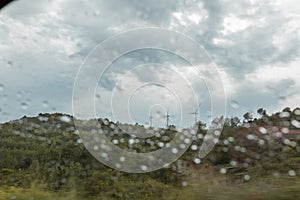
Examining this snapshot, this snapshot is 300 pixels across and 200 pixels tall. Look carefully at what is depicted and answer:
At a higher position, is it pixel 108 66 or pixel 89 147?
pixel 108 66

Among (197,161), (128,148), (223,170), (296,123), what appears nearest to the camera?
(223,170)

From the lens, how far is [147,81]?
18.6 feet

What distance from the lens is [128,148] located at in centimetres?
636

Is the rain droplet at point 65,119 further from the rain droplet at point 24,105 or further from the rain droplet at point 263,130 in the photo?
the rain droplet at point 263,130

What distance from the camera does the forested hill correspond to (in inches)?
205

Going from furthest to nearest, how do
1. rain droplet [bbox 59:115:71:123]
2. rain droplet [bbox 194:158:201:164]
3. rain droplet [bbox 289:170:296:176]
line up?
rain droplet [bbox 59:115:71:123] → rain droplet [bbox 194:158:201:164] → rain droplet [bbox 289:170:296:176]

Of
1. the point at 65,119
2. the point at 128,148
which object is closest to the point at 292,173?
the point at 128,148

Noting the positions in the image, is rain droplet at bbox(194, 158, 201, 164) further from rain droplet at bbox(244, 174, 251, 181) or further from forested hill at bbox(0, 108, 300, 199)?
rain droplet at bbox(244, 174, 251, 181)

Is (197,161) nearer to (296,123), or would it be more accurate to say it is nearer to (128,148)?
(128,148)

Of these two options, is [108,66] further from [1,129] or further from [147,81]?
[1,129]

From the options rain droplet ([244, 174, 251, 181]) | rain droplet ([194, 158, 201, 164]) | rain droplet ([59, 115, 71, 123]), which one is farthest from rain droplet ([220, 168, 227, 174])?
rain droplet ([59, 115, 71, 123])

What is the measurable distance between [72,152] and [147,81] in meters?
1.76

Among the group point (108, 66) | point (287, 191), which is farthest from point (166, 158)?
point (287, 191)

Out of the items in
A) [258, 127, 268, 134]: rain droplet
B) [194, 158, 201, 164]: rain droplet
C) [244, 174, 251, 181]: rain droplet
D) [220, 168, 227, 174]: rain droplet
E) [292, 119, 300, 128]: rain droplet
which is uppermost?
[292, 119, 300, 128]: rain droplet
